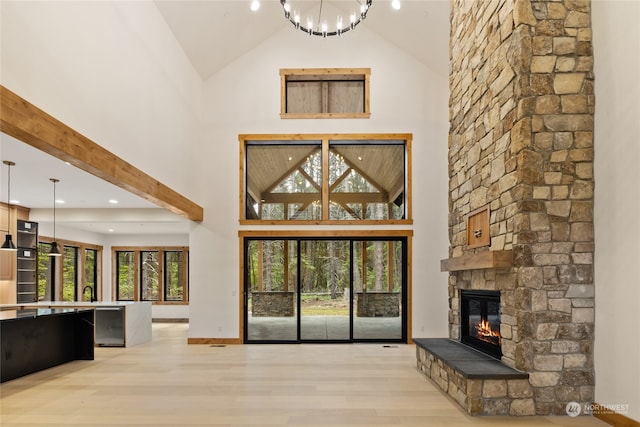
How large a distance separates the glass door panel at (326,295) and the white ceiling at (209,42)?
3102 mm

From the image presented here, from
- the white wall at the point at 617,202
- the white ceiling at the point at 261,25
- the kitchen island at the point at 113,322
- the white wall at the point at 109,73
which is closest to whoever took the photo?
the white wall at the point at 109,73

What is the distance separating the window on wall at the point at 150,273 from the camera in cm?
1353

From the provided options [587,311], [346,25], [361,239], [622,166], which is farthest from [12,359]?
[346,25]

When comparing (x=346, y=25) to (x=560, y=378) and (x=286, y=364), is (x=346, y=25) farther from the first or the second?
(x=560, y=378)

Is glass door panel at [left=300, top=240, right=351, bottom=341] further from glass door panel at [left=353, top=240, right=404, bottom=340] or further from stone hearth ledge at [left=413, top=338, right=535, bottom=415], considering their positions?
stone hearth ledge at [left=413, top=338, right=535, bottom=415]

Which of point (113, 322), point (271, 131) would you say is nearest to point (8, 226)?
point (113, 322)

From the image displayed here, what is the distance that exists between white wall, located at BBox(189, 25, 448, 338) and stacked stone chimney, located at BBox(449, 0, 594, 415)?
13.4ft

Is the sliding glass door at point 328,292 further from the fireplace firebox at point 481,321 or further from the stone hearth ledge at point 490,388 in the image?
the stone hearth ledge at point 490,388

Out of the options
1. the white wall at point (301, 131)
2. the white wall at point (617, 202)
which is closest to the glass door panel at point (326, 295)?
the white wall at point (301, 131)

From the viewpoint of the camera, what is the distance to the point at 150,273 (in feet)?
44.9

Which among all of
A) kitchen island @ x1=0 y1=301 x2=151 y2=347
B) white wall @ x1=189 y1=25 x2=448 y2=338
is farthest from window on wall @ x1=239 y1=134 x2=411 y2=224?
kitchen island @ x1=0 y1=301 x2=151 y2=347

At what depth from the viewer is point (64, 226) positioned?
11.3m

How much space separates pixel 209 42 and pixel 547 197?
20.7 feet

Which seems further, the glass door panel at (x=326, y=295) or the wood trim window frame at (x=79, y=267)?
the wood trim window frame at (x=79, y=267)
